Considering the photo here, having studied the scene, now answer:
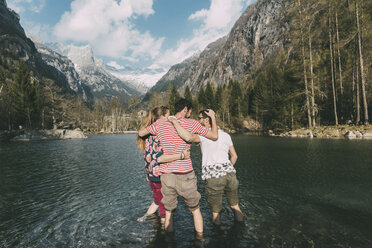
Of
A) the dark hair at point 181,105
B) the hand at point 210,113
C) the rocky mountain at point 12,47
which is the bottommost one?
the hand at point 210,113

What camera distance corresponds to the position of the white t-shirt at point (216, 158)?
180 inches

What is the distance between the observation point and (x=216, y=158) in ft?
15.2

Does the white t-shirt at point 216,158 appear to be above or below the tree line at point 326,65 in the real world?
below

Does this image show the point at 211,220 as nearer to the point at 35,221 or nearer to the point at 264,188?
the point at 264,188

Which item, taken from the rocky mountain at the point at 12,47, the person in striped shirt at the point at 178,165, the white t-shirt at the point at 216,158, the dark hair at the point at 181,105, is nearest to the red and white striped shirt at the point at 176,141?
the person in striped shirt at the point at 178,165

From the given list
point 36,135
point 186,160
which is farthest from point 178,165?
point 36,135

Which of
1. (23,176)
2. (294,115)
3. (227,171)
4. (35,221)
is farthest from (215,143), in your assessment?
(294,115)

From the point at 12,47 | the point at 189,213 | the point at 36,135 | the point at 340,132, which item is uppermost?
the point at 12,47

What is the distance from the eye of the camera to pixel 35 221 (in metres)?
5.57

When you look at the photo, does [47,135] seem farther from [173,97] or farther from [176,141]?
[176,141]

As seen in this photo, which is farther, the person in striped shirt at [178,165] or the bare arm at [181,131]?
the person in striped shirt at [178,165]

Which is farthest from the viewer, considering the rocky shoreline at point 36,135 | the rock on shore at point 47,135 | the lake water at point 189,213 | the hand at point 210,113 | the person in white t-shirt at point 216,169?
the rock on shore at point 47,135

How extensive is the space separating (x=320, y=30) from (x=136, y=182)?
39.4 m

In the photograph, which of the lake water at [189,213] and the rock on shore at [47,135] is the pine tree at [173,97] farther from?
the lake water at [189,213]
